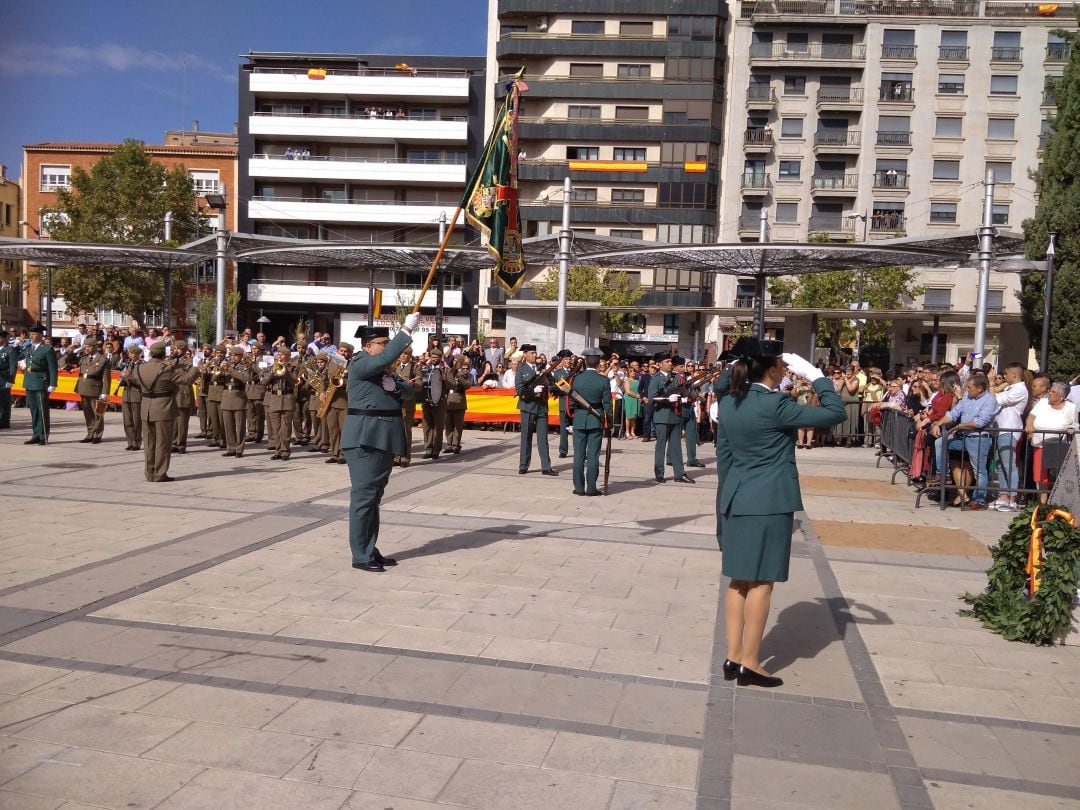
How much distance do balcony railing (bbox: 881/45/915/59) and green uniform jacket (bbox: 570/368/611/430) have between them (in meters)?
50.6

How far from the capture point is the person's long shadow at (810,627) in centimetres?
580

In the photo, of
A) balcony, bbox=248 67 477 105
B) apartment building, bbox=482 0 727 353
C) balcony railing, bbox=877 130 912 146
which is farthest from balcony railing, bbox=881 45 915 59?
balcony, bbox=248 67 477 105

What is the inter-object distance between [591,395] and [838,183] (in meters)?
47.3

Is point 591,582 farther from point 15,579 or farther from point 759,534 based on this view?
point 15,579

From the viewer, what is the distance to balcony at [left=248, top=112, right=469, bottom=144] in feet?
177

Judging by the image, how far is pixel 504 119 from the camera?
1087 centimetres

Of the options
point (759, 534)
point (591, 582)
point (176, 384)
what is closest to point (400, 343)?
point (591, 582)

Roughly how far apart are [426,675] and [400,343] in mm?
3021

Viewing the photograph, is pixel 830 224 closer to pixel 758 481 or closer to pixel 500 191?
pixel 500 191

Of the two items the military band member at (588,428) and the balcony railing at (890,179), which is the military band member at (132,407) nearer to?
the military band member at (588,428)

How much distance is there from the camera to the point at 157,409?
1145 centimetres

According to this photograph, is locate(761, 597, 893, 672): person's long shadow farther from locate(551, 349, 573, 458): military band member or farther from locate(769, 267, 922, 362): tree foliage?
locate(769, 267, 922, 362): tree foliage

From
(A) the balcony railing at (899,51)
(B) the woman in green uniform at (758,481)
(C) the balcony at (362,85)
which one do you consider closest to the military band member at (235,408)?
(B) the woman in green uniform at (758,481)

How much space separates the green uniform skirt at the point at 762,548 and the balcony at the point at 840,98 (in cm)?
5460
